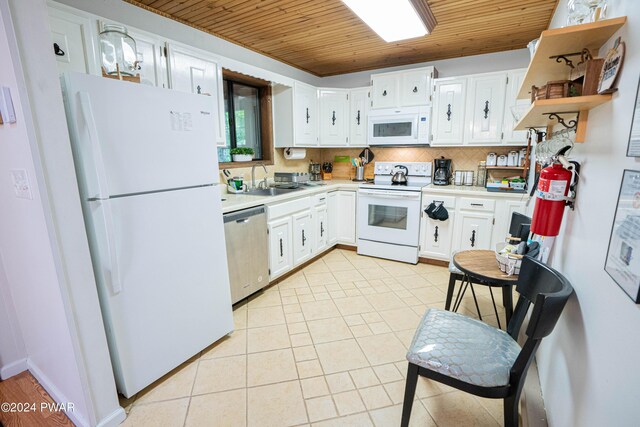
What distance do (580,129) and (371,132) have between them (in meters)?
2.76

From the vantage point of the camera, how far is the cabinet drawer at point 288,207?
2836mm

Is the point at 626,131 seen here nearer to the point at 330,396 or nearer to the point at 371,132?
the point at 330,396

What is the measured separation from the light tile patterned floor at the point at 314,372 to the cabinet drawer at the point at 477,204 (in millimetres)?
837

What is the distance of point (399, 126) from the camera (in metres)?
3.67

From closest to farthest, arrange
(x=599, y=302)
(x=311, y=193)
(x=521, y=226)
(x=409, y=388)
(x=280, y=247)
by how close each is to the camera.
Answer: (x=599, y=302), (x=409, y=388), (x=521, y=226), (x=280, y=247), (x=311, y=193)

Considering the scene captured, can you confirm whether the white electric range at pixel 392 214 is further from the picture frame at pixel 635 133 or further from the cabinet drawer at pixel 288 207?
the picture frame at pixel 635 133

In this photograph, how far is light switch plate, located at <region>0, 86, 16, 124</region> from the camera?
125cm

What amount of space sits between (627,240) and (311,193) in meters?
2.82

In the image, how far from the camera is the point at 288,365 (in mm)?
1937

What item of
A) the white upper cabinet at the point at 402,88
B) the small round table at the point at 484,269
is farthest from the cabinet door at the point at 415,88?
the small round table at the point at 484,269

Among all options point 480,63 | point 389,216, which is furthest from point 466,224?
point 480,63

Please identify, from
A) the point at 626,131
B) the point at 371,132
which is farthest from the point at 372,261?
the point at 626,131

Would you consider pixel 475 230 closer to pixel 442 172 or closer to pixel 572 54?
pixel 442 172

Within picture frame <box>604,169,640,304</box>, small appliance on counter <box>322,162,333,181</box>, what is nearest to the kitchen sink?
small appliance on counter <box>322,162,333,181</box>
